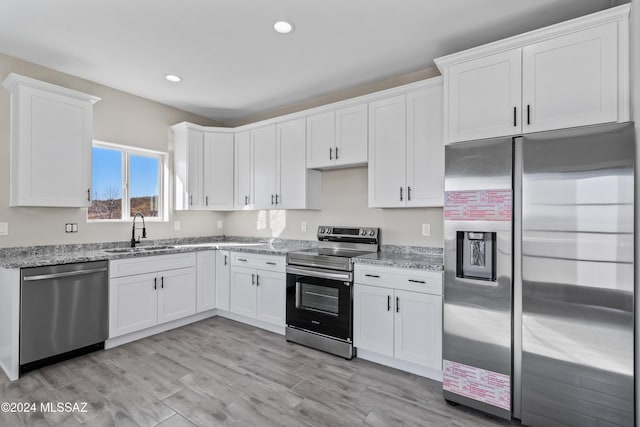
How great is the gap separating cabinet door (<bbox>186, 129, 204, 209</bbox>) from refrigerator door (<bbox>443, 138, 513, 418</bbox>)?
319 centimetres

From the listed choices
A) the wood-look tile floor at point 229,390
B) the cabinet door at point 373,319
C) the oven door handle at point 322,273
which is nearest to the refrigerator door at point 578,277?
the wood-look tile floor at point 229,390

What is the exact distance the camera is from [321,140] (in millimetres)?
3479

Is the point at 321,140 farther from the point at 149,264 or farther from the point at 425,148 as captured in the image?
the point at 149,264

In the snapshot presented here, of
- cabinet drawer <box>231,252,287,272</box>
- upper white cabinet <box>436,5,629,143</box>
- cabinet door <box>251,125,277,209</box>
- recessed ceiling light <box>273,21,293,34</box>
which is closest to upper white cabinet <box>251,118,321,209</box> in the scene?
cabinet door <box>251,125,277,209</box>

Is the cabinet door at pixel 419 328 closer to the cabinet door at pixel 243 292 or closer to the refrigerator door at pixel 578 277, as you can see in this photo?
the refrigerator door at pixel 578 277

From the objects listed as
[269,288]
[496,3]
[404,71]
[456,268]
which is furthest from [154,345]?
[496,3]

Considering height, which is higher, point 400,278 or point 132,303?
point 400,278

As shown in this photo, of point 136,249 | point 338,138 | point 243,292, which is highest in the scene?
point 338,138

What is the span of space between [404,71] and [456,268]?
209 centimetres

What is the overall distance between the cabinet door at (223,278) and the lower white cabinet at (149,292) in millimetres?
299

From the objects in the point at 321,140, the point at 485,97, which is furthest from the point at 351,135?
the point at 485,97

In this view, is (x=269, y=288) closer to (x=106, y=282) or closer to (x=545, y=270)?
(x=106, y=282)

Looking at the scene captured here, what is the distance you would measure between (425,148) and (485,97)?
2.17 ft

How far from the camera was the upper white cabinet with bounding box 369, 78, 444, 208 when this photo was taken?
9.05ft
